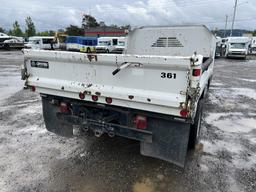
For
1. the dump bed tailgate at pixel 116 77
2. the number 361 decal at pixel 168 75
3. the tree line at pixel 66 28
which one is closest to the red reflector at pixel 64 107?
the dump bed tailgate at pixel 116 77

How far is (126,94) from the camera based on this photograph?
9.86 ft

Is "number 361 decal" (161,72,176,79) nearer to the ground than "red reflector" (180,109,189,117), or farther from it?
farther from it

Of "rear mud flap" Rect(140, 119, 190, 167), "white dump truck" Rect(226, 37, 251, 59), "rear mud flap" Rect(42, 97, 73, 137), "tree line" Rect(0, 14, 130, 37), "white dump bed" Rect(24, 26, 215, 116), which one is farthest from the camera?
"tree line" Rect(0, 14, 130, 37)

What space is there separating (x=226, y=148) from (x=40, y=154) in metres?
3.40

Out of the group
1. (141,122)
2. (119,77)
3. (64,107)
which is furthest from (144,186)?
(64,107)

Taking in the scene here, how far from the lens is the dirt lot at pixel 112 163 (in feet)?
10.3

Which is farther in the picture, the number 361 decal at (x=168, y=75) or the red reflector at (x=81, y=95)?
the red reflector at (x=81, y=95)

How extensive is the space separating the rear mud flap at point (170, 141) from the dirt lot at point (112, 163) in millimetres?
421

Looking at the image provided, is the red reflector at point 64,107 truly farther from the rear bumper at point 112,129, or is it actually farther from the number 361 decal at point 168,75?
the number 361 decal at point 168,75

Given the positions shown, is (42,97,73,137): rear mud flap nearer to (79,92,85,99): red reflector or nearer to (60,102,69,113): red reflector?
(60,102,69,113): red reflector

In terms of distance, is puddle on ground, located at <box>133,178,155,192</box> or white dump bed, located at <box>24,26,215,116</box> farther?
puddle on ground, located at <box>133,178,155,192</box>

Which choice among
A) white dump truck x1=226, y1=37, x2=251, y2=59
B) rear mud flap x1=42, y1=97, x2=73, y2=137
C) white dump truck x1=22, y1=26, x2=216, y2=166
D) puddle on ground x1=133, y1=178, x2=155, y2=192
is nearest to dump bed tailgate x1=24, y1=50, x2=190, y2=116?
white dump truck x1=22, y1=26, x2=216, y2=166

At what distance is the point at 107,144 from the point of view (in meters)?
4.35

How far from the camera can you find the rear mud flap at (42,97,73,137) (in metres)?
3.97
